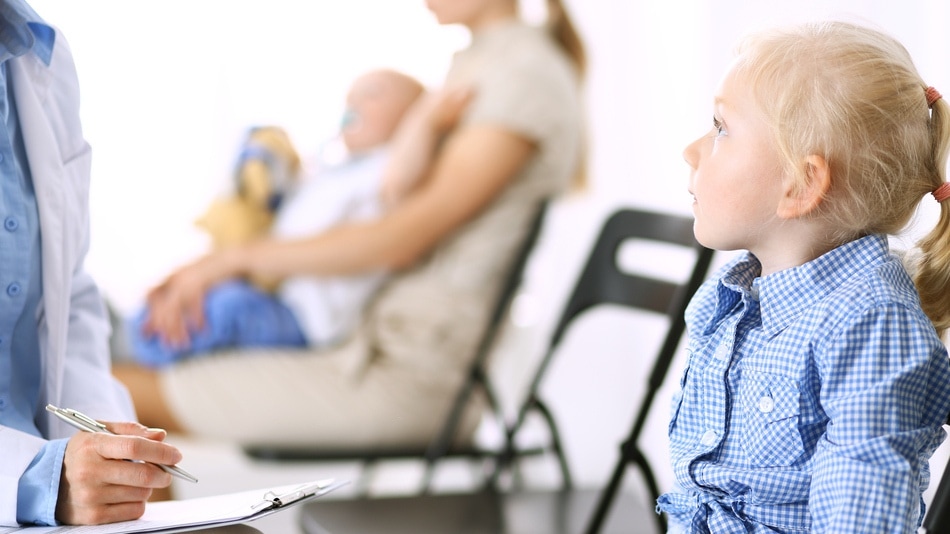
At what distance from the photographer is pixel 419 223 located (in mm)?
1728

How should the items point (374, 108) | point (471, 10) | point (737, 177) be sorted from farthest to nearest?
1. point (374, 108)
2. point (471, 10)
3. point (737, 177)

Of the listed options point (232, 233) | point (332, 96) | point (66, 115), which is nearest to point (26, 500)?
point (66, 115)

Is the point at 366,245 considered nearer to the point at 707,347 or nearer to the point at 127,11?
the point at 707,347

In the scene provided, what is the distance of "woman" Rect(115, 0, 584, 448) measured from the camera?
1.69m

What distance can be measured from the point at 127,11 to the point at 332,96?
0.61m

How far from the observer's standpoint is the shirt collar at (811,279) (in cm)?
76

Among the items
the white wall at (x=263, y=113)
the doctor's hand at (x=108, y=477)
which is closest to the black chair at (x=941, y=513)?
the doctor's hand at (x=108, y=477)

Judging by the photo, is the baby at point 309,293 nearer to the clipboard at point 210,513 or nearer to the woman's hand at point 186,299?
the woman's hand at point 186,299

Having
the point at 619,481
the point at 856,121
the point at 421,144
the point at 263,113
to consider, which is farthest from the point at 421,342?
the point at 263,113

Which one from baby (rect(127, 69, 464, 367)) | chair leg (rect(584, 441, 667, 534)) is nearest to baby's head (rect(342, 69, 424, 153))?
baby (rect(127, 69, 464, 367))

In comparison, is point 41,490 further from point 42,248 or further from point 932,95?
point 932,95

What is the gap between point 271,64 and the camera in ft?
9.45

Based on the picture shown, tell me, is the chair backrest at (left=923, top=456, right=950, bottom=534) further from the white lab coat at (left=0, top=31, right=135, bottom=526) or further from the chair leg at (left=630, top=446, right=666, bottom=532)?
the white lab coat at (left=0, top=31, right=135, bottom=526)

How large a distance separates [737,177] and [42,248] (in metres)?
0.62
